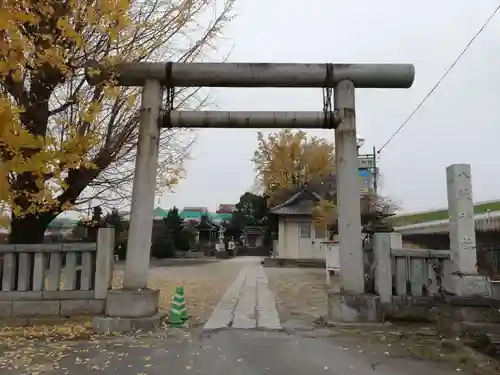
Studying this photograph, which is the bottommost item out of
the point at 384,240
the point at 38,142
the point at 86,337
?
the point at 86,337

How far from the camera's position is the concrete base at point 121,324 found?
24.8 feet

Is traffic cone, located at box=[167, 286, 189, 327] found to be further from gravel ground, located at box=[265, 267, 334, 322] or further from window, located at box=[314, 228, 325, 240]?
window, located at box=[314, 228, 325, 240]

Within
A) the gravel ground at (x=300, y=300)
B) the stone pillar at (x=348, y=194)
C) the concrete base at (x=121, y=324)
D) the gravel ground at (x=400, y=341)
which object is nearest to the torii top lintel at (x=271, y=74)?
the stone pillar at (x=348, y=194)

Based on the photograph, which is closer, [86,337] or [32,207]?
[86,337]

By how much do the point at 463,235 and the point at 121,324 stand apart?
600 centimetres

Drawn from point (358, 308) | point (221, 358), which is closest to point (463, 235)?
point (358, 308)

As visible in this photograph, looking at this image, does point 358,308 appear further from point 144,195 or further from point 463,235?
point 144,195

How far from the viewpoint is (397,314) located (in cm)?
830

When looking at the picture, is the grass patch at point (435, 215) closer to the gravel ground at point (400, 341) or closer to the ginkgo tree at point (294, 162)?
the ginkgo tree at point (294, 162)

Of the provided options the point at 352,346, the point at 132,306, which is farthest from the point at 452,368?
the point at 132,306

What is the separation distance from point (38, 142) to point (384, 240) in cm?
644

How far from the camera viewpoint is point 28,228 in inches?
360

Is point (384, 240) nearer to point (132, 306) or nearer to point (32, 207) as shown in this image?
point (132, 306)

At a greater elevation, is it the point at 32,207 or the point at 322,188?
the point at 322,188
